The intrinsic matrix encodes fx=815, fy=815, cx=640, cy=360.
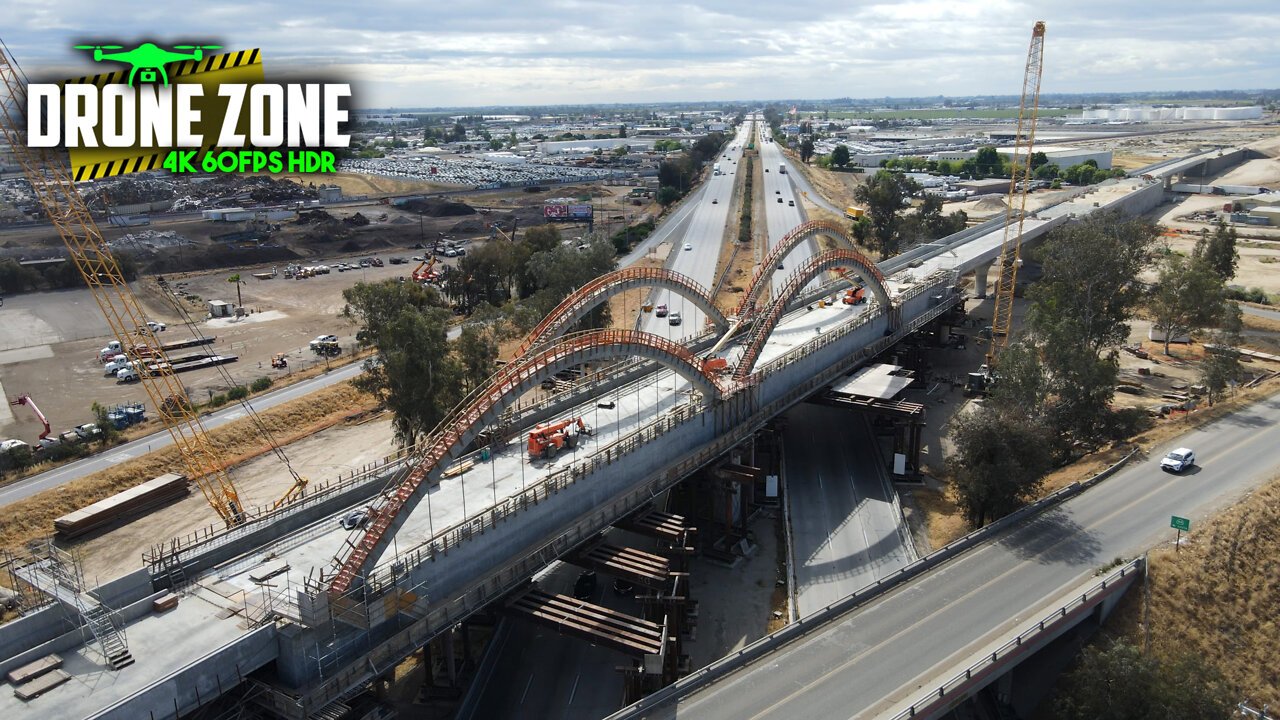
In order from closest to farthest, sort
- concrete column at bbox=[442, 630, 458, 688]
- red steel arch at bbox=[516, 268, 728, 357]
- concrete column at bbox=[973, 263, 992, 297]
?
concrete column at bbox=[442, 630, 458, 688]
red steel arch at bbox=[516, 268, 728, 357]
concrete column at bbox=[973, 263, 992, 297]

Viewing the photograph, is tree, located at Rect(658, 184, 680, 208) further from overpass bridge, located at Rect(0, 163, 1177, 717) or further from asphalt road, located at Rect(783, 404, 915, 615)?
overpass bridge, located at Rect(0, 163, 1177, 717)

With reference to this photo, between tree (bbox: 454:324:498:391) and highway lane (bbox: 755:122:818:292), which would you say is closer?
tree (bbox: 454:324:498:391)

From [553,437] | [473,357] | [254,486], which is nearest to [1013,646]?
[553,437]

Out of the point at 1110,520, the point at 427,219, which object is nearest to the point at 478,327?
the point at 1110,520

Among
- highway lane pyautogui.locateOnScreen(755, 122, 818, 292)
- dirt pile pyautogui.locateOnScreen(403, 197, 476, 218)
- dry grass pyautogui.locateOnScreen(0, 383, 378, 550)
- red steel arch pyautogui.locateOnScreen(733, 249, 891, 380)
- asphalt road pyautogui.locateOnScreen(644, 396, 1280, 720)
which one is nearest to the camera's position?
asphalt road pyautogui.locateOnScreen(644, 396, 1280, 720)

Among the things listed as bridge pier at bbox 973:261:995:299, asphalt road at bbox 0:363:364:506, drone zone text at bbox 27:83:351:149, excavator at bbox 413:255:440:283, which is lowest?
asphalt road at bbox 0:363:364:506

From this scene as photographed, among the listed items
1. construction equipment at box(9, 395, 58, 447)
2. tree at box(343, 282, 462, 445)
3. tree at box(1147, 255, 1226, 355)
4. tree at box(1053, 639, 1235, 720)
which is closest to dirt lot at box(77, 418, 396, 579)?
tree at box(343, 282, 462, 445)

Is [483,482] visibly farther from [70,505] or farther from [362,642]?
[70,505]
